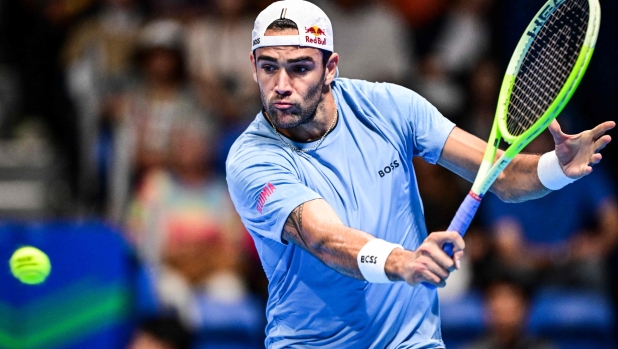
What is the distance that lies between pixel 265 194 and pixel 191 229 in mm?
4990

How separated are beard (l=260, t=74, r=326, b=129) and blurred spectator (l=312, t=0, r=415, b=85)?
5.94m

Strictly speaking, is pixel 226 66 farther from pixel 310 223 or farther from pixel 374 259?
pixel 374 259

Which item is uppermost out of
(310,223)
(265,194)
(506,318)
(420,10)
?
(420,10)

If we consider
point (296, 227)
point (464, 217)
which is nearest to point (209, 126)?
point (296, 227)

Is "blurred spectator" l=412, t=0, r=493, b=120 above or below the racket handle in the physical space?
above

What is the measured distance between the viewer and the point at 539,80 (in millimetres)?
5520

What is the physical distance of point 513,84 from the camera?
5.42m

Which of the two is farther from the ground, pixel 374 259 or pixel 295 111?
pixel 295 111

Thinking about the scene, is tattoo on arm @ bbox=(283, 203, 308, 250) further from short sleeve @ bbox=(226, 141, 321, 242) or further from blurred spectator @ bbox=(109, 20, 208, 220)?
blurred spectator @ bbox=(109, 20, 208, 220)

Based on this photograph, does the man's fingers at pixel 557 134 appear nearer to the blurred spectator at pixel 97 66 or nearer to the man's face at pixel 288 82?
the man's face at pixel 288 82

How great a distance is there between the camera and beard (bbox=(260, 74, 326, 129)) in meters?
5.34

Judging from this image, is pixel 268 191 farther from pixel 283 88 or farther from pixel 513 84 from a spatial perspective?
pixel 513 84

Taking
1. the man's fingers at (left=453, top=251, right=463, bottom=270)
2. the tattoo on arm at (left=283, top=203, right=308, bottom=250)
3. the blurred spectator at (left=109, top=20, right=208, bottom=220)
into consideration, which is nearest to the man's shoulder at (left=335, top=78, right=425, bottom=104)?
the tattoo on arm at (left=283, top=203, right=308, bottom=250)

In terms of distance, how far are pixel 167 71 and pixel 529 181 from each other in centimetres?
626
